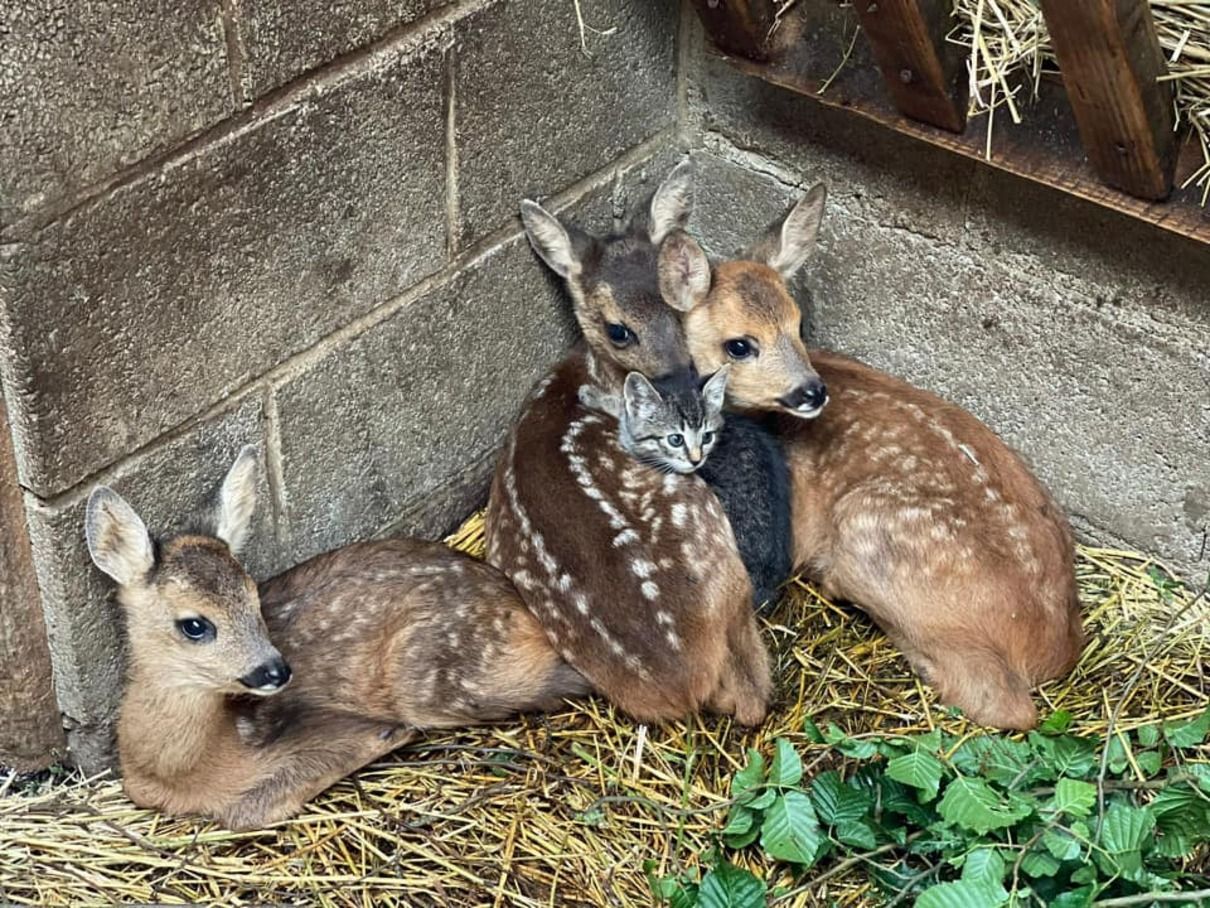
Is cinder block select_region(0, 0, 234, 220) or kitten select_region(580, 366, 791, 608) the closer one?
cinder block select_region(0, 0, 234, 220)

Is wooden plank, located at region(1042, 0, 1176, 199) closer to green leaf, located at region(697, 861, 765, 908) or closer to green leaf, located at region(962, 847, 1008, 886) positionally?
green leaf, located at region(962, 847, 1008, 886)

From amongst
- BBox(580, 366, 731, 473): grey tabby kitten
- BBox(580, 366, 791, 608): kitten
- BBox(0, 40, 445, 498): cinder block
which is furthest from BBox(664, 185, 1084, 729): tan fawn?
BBox(0, 40, 445, 498): cinder block

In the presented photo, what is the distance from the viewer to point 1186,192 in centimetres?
419

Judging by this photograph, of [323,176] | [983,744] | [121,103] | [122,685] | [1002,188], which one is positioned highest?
[121,103]

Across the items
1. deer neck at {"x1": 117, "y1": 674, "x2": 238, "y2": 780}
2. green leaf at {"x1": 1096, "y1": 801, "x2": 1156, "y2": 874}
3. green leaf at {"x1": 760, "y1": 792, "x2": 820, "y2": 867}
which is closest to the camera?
green leaf at {"x1": 1096, "y1": 801, "x2": 1156, "y2": 874}

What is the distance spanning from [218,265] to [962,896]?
2078 mm

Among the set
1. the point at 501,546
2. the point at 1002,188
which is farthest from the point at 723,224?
the point at 501,546

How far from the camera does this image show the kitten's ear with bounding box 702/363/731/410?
472 cm

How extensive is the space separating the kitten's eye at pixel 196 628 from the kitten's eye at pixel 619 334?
149 centimetres

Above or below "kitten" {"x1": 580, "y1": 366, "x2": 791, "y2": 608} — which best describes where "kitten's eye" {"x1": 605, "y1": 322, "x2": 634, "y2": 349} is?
above

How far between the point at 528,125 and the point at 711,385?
827 mm

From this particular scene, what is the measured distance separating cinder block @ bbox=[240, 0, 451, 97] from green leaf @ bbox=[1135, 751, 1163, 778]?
2.47 m

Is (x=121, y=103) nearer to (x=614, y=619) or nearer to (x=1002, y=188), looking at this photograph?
(x=614, y=619)

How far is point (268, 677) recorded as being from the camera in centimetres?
405
